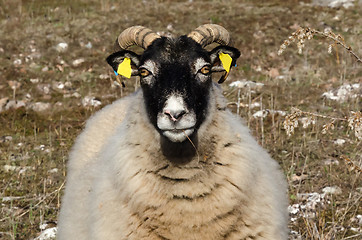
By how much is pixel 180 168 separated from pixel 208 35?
1.55m

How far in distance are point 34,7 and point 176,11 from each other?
668 centimetres

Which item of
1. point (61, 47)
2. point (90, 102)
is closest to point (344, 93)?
point (90, 102)

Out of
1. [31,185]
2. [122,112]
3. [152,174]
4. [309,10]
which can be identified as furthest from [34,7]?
[152,174]

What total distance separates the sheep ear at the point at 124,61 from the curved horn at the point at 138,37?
16 cm

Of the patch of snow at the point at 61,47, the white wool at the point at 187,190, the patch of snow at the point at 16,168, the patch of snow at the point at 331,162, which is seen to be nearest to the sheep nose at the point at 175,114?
the white wool at the point at 187,190

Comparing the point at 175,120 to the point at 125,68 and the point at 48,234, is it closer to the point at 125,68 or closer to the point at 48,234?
the point at 125,68

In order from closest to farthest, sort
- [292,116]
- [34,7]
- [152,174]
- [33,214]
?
1. [292,116]
2. [152,174]
3. [33,214]
4. [34,7]

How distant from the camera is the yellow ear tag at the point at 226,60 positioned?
5.14 meters

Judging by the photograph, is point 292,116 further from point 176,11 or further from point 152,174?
point 176,11

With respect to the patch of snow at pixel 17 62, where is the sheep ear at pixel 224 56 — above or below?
above

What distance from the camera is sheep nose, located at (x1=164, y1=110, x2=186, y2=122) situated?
3961 millimetres

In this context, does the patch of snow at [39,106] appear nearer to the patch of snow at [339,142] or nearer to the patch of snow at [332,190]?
the patch of snow at [339,142]

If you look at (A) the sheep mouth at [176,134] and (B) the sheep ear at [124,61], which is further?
(B) the sheep ear at [124,61]

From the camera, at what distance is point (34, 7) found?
69.5ft
